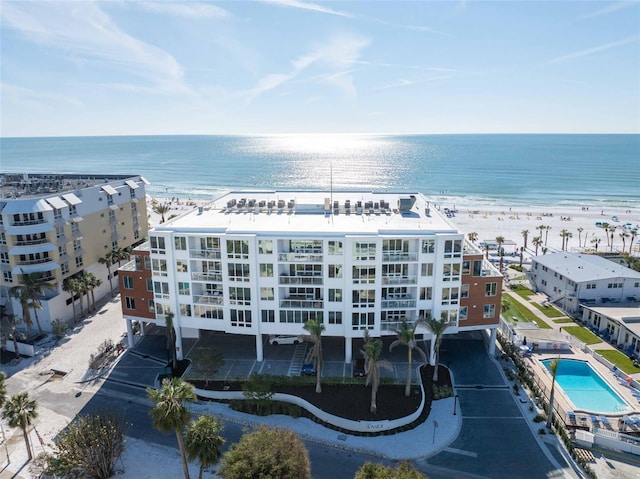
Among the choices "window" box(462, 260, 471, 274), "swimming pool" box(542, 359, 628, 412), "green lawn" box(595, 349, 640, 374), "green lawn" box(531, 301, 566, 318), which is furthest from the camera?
"green lawn" box(531, 301, 566, 318)

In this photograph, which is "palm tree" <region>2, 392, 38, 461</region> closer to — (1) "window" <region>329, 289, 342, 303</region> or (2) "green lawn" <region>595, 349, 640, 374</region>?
(1) "window" <region>329, 289, 342, 303</region>

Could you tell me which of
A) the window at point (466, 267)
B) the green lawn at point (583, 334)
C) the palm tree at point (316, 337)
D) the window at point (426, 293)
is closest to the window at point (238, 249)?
the palm tree at point (316, 337)

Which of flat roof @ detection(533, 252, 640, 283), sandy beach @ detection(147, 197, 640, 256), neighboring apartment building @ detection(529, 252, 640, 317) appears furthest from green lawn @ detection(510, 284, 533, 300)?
sandy beach @ detection(147, 197, 640, 256)

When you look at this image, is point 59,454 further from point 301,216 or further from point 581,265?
point 581,265

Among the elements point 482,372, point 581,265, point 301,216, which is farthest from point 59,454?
point 581,265

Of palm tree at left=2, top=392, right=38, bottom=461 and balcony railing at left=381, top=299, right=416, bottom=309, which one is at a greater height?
balcony railing at left=381, top=299, right=416, bottom=309

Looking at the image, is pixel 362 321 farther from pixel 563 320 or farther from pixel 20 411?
pixel 563 320

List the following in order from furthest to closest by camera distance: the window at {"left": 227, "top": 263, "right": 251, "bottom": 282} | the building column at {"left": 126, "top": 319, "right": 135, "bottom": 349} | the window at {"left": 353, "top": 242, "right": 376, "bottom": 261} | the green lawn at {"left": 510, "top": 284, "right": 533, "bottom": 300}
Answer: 1. the green lawn at {"left": 510, "top": 284, "right": 533, "bottom": 300}
2. the building column at {"left": 126, "top": 319, "right": 135, "bottom": 349}
3. the window at {"left": 227, "top": 263, "right": 251, "bottom": 282}
4. the window at {"left": 353, "top": 242, "right": 376, "bottom": 261}

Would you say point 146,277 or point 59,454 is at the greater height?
point 146,277
